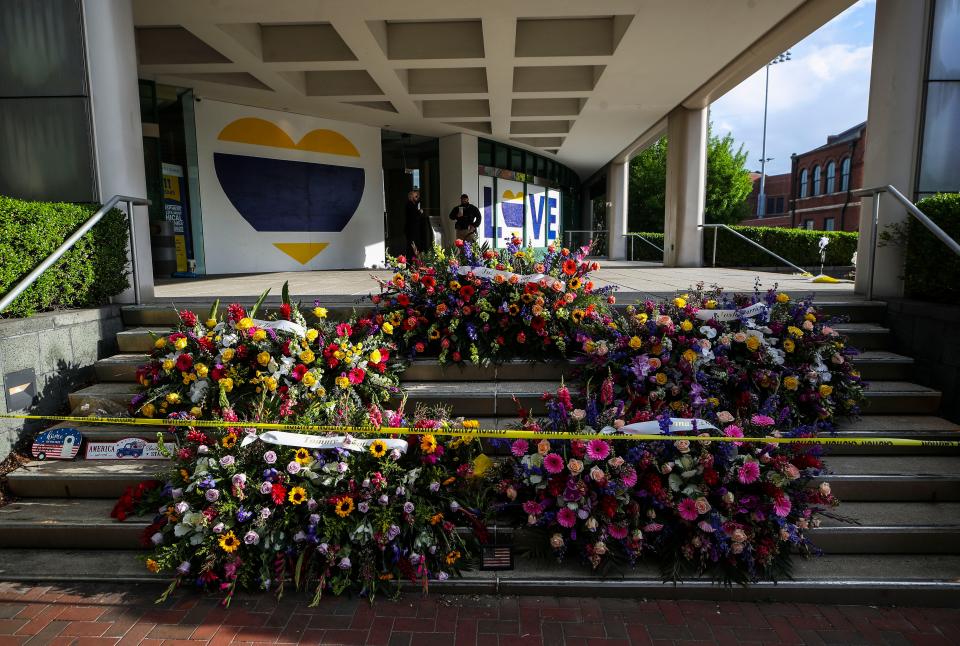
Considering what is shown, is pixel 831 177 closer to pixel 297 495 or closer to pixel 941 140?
pixel 941 140

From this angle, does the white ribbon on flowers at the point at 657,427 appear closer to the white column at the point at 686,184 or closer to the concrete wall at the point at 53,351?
the concrete wall at the point at 53,351

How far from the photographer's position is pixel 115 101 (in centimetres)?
540

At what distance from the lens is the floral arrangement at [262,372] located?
144 inches

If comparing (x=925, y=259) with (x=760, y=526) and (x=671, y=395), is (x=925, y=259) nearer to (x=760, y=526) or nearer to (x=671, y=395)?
(x=671, y=395)

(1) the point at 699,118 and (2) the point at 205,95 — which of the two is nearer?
(2) the point at 205,95

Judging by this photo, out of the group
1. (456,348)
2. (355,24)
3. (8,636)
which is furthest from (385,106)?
(8,636)

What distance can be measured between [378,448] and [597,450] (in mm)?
1213

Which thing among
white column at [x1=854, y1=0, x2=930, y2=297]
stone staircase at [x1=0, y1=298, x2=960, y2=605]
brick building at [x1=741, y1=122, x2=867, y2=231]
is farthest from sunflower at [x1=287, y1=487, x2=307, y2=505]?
brick building at [x1=741, y1=122, x2=867, y2=231]

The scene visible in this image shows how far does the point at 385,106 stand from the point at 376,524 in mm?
11962

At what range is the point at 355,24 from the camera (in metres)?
8.52

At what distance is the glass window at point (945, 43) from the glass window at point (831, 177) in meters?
46.9

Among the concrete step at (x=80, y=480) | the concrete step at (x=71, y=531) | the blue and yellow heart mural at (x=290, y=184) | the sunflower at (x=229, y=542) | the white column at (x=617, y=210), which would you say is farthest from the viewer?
the white column at (x=617, y=210)

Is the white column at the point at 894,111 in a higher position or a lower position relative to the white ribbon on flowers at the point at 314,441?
higher


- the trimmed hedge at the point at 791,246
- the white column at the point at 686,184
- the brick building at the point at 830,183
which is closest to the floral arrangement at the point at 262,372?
the white column at the point at 686,184
